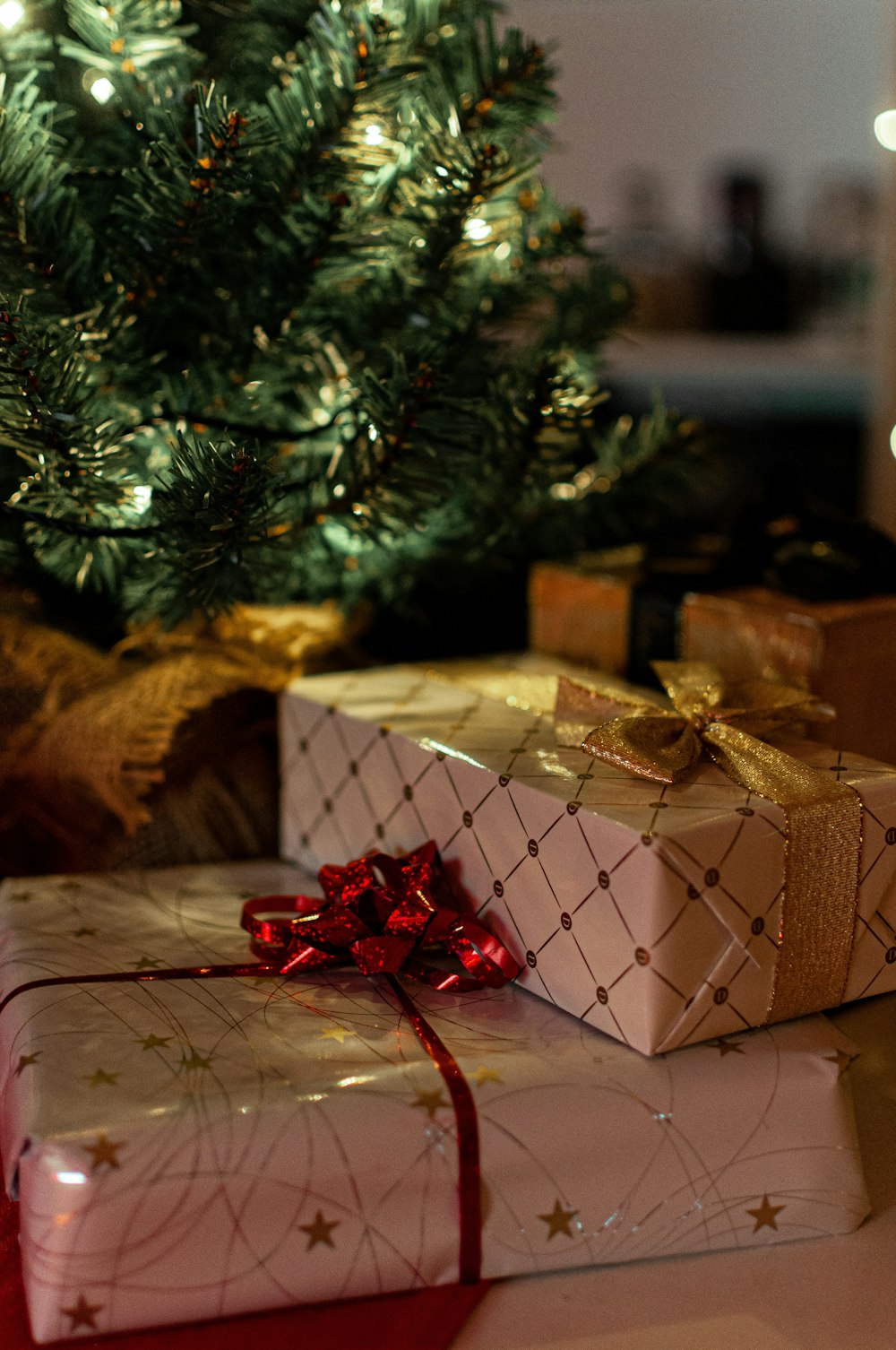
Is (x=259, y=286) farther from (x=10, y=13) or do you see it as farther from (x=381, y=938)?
(x=381, y=938)

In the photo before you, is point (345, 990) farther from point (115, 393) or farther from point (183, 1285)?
point (115, 393)

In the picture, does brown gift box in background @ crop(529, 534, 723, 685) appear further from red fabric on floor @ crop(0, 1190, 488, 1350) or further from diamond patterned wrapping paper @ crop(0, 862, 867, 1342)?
red fabric on floor @ crop(0, 1190, 488, 1350)

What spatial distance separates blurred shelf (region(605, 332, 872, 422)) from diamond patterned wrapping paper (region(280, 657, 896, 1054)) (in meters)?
1.22

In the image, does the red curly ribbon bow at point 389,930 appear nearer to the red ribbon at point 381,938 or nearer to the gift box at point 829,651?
the red ribbon at point 381,938

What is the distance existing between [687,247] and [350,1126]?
1.78 m

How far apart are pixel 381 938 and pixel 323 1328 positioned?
17cm

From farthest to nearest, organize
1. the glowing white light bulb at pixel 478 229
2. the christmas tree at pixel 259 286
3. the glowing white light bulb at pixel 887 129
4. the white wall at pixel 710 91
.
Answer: the white wall at pixel 710 91, the glowing white light bulb at pixel 887 129, the glowing white light bulb at pixel 478 229, the christmas tree at pixel 259 286

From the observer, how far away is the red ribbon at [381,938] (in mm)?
546

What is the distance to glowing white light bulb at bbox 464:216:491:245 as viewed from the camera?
25.8 inches

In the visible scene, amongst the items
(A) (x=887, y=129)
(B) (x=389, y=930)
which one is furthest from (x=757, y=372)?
(B) (x=389, y=930)

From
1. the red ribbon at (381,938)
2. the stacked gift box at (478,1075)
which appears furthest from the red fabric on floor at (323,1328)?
the red ribbon at (381,938)

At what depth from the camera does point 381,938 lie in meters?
0.55

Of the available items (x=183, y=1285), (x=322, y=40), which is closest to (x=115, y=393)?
(x=322, y=40)

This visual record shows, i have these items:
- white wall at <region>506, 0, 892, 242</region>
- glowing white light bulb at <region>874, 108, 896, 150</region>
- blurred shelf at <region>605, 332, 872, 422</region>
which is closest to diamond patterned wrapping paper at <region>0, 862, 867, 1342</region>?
glowing white light bulb at <region>874, 108, 896, 150</region>
